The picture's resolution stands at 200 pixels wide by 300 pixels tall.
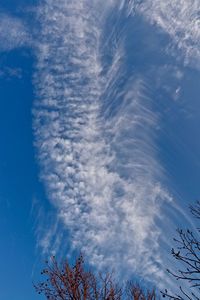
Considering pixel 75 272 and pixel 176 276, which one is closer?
pixel 176 276

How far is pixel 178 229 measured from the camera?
31.2 feet

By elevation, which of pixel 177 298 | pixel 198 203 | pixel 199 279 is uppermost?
pixel 198 203

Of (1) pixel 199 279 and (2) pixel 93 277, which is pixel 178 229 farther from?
(2) pixel 93 277

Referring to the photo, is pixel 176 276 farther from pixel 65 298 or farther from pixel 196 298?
pixel 65 298

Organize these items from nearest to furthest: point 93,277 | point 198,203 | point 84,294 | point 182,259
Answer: point 182,259 < point 198,203 < point 84,294 < point 93,277

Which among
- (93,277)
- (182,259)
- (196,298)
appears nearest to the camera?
(196,298)

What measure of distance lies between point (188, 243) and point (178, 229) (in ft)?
1.53

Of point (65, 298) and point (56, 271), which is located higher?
point (56, 271)

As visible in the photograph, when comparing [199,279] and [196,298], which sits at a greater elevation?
[199,279]

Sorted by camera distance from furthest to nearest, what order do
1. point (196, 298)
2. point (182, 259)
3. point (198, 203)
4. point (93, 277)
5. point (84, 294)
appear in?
point (93, 277) < point (84, 294) < point (198, 203) < point (182, 259) < point (196, 298)

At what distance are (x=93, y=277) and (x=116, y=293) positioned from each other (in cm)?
117

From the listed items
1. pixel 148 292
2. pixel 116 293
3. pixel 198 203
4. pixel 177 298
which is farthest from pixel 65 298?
pixel 198 203

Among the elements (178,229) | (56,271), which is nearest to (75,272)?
(56,271)

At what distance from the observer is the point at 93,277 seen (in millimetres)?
13812
